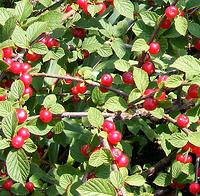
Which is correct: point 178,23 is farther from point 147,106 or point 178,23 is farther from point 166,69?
point 166,69

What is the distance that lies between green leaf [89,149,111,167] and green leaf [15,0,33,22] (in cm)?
56

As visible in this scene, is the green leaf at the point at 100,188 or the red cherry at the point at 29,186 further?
the red cherry at the point at 29,186

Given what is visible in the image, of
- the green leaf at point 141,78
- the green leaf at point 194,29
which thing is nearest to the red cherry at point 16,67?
the green leaf at point 141,78

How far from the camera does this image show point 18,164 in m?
1.38

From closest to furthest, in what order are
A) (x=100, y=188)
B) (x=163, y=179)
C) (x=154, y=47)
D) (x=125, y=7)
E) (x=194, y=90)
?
1. (x=100, y=188)
2. (x=194, y=90)
3. (x=154, y=47)
4. (x=125, y=7)
5. (x=163, y=179)

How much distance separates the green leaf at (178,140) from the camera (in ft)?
4.87

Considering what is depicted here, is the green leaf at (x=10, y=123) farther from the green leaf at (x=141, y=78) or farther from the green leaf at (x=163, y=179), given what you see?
the green leaf at (x=163, y=179)

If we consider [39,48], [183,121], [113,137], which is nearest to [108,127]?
[113,137]

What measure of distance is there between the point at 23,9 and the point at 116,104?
0.47m

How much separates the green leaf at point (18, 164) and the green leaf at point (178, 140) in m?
0.46

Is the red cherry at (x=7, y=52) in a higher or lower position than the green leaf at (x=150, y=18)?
lower

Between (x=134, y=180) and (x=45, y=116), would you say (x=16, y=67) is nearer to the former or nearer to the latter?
(x=45, y=116)

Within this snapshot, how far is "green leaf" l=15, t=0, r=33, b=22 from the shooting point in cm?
159

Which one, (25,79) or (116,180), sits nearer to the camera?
(116,180)
